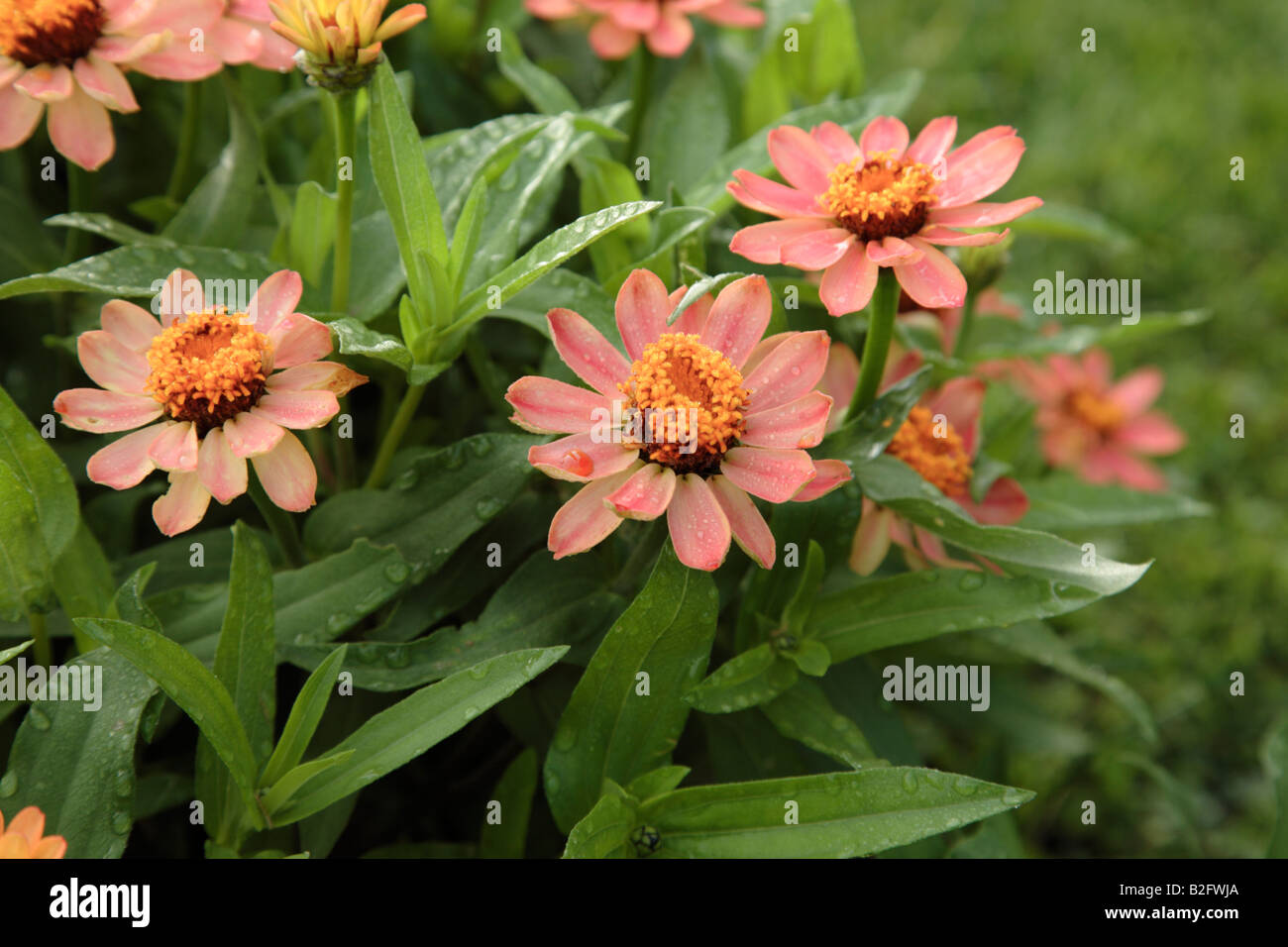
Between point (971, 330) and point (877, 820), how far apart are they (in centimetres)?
81

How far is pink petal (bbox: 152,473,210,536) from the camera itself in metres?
0.90

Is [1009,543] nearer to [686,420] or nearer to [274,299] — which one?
[686,420]

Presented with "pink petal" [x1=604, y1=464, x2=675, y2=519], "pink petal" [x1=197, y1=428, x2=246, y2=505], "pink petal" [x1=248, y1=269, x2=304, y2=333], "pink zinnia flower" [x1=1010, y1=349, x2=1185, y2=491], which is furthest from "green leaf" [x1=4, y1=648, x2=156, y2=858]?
"pink zinnia flower" [x1=1010, y1=349, x2=1185, y2=491]

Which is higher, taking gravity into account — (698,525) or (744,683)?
(698,525)

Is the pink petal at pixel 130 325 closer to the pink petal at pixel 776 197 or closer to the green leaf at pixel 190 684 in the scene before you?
the green leaf at pixel 190 684

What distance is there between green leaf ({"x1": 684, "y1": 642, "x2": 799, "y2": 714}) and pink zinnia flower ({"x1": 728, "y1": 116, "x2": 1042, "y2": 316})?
0.99 feet

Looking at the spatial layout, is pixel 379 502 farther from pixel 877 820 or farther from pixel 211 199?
pixel 877 820

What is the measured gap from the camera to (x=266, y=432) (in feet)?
2.93

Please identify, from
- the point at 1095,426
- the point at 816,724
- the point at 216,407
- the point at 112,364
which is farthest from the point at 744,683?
the point at 1095,426

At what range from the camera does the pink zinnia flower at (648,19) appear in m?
1.29

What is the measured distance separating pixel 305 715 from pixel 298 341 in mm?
292

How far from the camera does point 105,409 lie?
936 millimetres

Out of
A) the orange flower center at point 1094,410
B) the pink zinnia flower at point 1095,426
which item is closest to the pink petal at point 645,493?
the pink zinnia flower at point 1095,426

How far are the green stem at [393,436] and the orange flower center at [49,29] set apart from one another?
423mm
